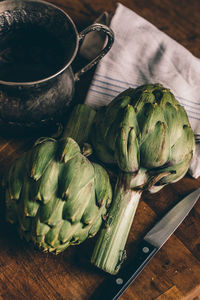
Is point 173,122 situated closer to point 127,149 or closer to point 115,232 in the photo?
point 127,149

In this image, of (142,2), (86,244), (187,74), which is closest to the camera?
(86,244)

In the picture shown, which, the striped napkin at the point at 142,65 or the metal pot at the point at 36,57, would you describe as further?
the striped napkin at the point at 142,65

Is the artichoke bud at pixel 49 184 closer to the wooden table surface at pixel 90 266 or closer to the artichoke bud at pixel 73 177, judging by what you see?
the artichoke bud at pixel 73 177

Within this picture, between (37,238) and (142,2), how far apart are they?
2.02 ft

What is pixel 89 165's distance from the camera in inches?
20.2

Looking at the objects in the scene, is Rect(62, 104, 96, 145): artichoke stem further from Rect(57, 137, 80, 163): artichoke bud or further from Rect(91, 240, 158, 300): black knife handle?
Rect(91, 240, 158, 300): black knife handle

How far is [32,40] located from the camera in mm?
612

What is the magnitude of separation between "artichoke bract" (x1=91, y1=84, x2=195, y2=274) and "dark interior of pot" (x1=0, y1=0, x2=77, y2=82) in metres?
0.12

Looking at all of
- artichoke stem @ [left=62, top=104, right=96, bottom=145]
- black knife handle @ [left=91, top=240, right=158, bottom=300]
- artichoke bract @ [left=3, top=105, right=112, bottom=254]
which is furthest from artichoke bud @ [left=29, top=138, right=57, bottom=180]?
black knife handle @ [left=91, top=240, right=158, bottom=300]

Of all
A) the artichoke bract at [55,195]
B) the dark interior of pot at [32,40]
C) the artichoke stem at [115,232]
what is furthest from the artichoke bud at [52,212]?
the dark interior of pot at [32,40]

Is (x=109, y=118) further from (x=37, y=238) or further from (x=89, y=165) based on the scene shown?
(x=37, y=238)

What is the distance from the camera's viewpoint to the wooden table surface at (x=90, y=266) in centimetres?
56

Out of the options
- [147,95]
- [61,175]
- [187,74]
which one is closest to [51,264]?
[61,175]

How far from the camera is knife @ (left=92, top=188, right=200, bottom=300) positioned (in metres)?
0.55
